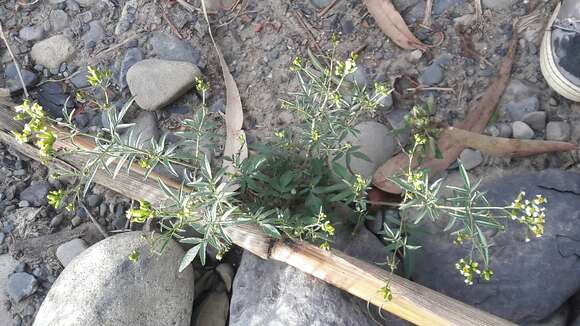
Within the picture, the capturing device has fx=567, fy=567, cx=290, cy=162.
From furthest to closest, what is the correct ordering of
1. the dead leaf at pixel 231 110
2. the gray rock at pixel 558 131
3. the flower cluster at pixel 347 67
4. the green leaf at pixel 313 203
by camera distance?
the dead leaf at pixel 231 110
the gray rock at pixel 558 131
the green leaf at pixel 313 203
the flower cluster at pixel 347 67

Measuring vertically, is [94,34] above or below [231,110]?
above

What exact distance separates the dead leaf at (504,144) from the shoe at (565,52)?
0.32 meters

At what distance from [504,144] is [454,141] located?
277 millimetres

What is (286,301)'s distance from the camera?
9.02 ft

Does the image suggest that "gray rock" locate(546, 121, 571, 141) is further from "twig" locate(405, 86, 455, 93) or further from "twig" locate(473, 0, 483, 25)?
"twig" locate(473, 0, 483, 25)

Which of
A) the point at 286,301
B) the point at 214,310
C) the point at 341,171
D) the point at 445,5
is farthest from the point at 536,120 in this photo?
the point at 214,310

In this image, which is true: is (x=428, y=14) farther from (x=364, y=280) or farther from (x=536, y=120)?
(x=364, y=280)

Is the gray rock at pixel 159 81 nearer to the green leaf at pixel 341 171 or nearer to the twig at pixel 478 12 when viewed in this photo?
the green leaf at pixel 341 171

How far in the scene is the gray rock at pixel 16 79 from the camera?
3.69m

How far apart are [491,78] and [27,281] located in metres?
3.00

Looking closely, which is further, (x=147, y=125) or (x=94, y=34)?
(x=94, y=34)

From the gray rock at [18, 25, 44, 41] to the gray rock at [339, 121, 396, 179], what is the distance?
7.39ft

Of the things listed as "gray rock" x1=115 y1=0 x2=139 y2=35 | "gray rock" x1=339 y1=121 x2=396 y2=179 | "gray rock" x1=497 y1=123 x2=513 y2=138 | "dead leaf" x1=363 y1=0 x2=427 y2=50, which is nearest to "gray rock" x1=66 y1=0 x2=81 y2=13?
"gray rock" x1=115 y1=0 x2=139 y2=35

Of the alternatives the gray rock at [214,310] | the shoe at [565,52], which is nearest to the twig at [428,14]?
the shoe at [565,52]
